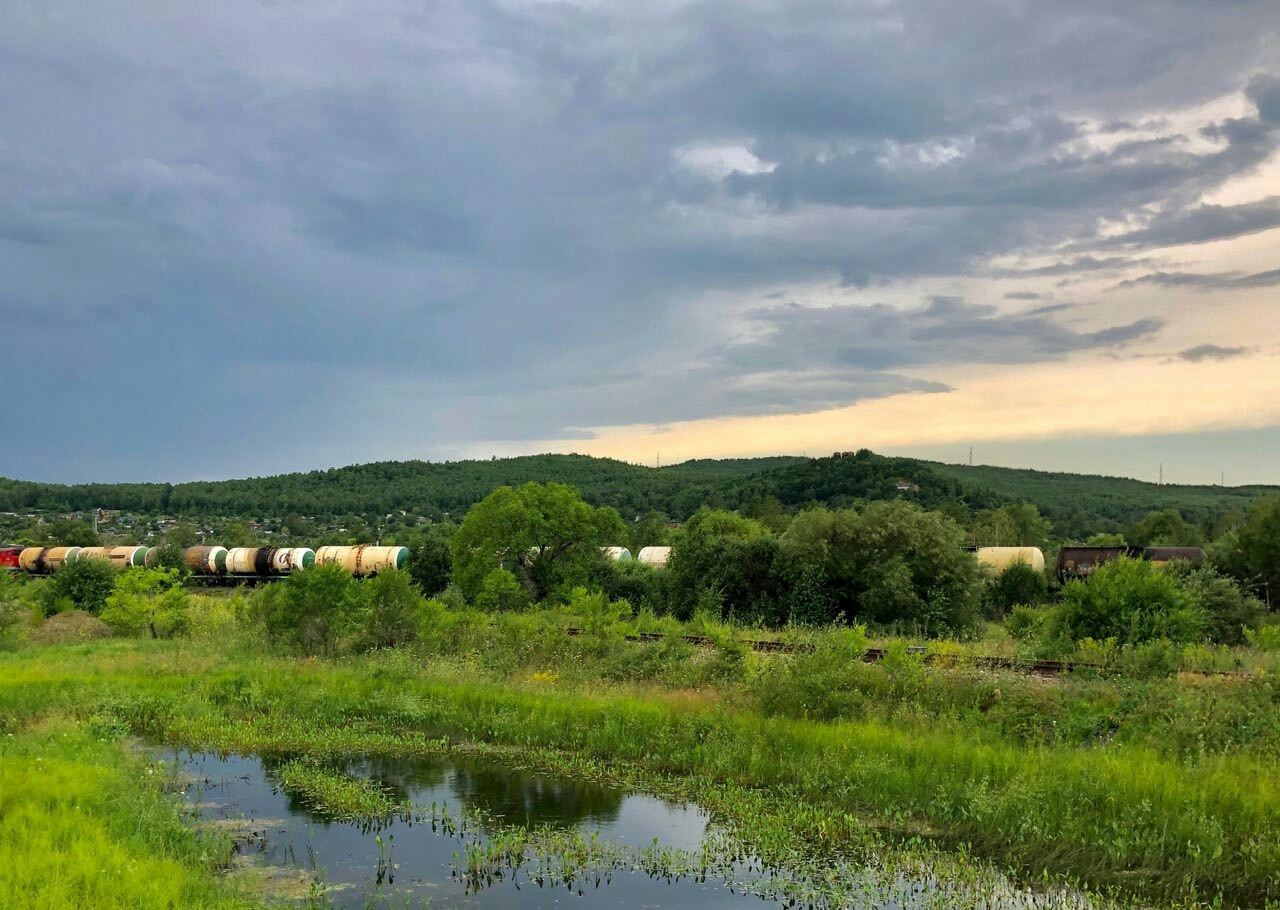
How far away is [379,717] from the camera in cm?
2225

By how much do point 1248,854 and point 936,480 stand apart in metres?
95.0

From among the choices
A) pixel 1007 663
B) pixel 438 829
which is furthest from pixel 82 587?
pixel 1007 663

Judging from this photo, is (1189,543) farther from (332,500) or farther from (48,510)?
(48,510)

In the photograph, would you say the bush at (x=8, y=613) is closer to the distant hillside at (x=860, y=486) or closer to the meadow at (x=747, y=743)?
the meadow at (x=747, y=743)

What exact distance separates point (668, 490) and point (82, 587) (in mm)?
96764

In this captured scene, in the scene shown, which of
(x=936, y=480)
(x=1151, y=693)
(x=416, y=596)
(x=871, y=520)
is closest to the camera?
(x=1151, y=693)

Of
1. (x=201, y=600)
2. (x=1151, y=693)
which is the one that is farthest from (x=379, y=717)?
(x=201, y=600)

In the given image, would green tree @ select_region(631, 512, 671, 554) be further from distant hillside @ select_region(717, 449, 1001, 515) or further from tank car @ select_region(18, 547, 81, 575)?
tank car @ select_region(18, 547, 81, 575)

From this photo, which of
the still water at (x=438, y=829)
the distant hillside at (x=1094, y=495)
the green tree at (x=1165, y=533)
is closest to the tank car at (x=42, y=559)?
the still water at (x=438, y=829)

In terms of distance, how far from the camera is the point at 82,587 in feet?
168

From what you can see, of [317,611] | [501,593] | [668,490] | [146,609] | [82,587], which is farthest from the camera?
[668,490]

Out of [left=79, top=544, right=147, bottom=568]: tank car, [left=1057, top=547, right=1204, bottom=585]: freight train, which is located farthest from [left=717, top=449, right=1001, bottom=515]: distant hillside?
[left=79, top=544, right=147, bottom=568]: tank car

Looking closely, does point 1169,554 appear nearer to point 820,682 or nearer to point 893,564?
point 893,564

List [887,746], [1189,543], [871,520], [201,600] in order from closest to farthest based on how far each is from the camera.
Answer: [887,746]
[871,520]
[201,600]
[1189,543]
